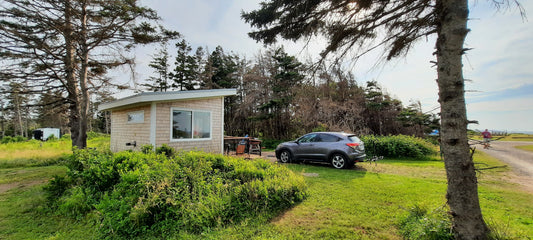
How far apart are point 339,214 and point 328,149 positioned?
15.0ft

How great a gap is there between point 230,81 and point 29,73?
52.5 feet

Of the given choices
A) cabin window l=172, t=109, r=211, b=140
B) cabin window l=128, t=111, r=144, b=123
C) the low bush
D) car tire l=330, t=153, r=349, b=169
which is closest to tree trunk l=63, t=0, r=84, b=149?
cabin window l=128, t=111, r=144, b=123

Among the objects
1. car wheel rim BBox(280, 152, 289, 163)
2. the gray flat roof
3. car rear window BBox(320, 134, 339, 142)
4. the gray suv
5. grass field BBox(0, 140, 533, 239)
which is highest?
the gray flat roof

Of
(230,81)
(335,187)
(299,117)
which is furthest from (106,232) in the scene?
(230,81)

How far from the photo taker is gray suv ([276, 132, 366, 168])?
23.8 feet

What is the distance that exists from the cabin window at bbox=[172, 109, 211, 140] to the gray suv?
3566 mm

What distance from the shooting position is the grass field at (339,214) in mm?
2688

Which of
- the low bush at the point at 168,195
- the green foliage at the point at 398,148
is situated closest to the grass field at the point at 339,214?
the low bush at the point at 168,195

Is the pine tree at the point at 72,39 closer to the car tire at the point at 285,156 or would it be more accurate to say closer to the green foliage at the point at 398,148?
the car tire at the point at 285,156

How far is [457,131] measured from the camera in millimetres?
2102

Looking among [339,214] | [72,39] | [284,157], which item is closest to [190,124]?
[284,157]

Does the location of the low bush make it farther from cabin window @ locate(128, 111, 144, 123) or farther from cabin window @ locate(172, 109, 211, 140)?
cabin window @ locate(128, 111, 144, 123)

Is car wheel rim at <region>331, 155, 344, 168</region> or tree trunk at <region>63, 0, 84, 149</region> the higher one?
tree trunk at <region>63, 0, 84, 149</region>

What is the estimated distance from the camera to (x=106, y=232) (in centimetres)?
295
